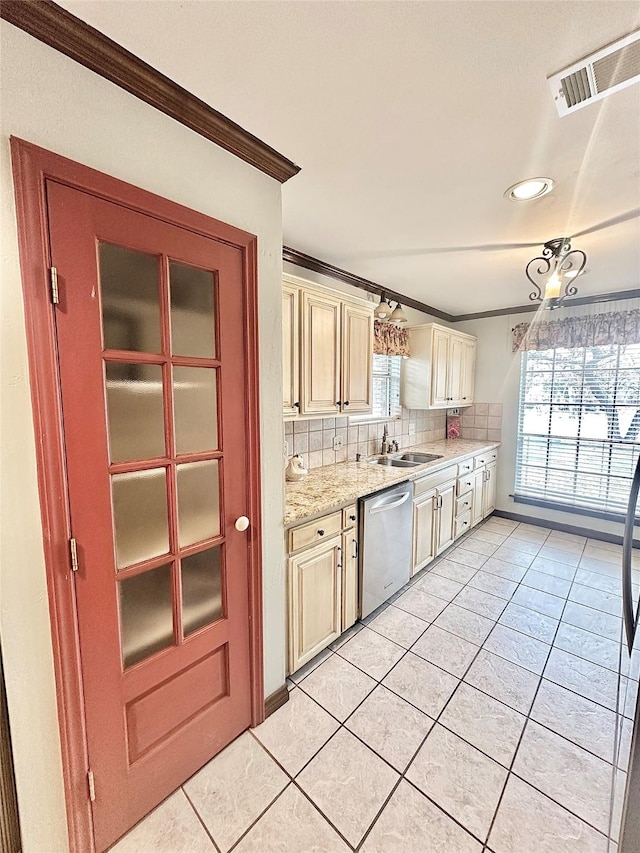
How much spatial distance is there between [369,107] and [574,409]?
379 centimetres

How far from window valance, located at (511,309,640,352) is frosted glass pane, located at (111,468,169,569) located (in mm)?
4181

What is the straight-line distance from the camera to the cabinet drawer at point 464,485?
3459 millimetres

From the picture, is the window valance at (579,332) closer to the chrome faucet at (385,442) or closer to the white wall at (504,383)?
the white wall at (504,383)

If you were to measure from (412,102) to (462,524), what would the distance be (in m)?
3.44

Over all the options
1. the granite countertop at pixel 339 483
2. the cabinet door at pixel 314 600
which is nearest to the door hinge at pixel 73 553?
the granite countertop at pixel 339 483

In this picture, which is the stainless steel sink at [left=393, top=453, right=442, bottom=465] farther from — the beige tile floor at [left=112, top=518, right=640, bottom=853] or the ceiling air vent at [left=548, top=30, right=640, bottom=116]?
the ceiling air vent at [left=548, top=30, right=640, bottom=116]

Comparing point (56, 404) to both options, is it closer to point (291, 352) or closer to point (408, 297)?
point (291, 352)

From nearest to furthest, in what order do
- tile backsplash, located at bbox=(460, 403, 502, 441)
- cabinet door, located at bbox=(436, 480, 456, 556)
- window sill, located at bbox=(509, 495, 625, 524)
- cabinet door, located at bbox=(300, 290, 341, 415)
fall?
cabinet door, located at bbox=(300, 290, 341, 415)
cabinet door, located at bbox=(436, 480, 456, 556)
window sill, located at bbox=(509, 495, 625, 524)
tile backsplash, located at bbox=(460, 403, 502, 441)

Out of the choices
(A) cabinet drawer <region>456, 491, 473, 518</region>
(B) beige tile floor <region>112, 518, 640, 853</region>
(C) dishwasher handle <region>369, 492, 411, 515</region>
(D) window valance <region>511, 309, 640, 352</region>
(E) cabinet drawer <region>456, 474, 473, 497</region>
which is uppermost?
(D) window valance <region>511, 309, 640, 352</region>

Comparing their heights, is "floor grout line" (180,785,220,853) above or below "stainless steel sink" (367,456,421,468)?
below

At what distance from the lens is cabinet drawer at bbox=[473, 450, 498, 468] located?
381 centimetres

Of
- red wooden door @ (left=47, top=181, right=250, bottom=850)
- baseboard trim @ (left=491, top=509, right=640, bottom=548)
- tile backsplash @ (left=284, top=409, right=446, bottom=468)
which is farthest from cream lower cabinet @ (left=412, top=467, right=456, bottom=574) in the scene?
red wooden door @ (left=47, top=181, right=250, bottom=850)

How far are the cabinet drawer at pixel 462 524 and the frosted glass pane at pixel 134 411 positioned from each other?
3.11 metres

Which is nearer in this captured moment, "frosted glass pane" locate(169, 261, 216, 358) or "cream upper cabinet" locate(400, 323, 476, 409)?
"frosted glass pane" locate(169, 261, 216, 358)
